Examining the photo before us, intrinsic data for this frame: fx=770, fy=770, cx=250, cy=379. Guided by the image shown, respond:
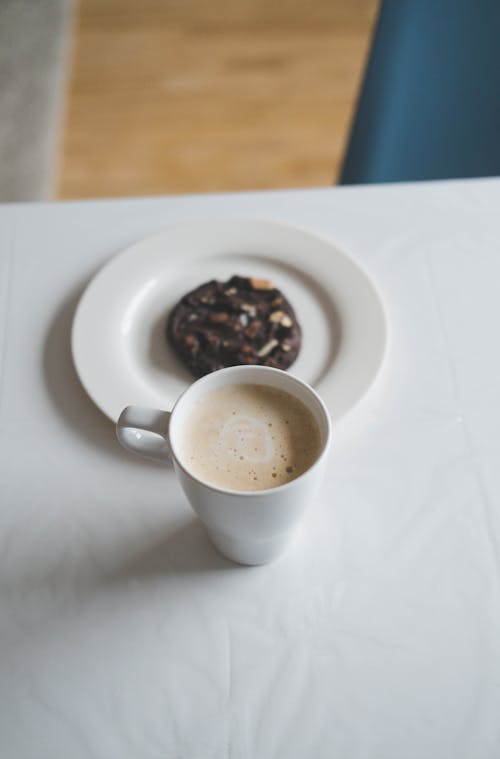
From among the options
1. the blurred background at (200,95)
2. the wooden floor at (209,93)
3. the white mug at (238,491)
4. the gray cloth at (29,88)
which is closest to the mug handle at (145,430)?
the white mug at (238,491)

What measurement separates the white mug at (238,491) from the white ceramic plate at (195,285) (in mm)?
108

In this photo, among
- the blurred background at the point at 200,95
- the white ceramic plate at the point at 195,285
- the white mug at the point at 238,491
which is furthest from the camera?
the blurred background at the point at 200,95

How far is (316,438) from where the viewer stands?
61 centimetres

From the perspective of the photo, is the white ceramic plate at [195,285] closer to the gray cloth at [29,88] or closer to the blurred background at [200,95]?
the gray cloth at [29,88]

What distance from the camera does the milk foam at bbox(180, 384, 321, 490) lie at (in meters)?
0.60

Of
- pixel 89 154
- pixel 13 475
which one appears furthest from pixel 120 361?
pixel 89 154

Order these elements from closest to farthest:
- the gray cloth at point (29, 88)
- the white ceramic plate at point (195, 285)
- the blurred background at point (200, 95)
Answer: the white ceramic plate at point (195, 285), the gray cloth at point (29, 88), the blurred background at point (200, 95)

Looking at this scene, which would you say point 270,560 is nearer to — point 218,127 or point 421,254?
point 421,254

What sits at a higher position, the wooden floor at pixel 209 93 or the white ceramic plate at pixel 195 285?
the white ceramic plate at pixel 195 285

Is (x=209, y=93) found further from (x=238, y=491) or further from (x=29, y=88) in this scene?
(x=238, y=491)

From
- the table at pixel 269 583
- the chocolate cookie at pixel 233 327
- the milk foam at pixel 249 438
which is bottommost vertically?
the table at pixel 269 583

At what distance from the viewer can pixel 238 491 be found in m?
0.56

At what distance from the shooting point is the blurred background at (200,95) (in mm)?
2109

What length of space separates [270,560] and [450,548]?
157mm
